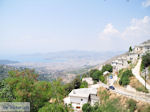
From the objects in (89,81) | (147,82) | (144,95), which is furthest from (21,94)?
(89,81)

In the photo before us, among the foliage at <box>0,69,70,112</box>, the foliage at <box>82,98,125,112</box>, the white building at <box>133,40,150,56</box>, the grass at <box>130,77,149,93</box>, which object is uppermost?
the white building at <box>133,40,150,56</box>

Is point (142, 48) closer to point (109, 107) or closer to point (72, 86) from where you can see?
point (72, 86)

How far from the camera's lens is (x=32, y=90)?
13312 mm

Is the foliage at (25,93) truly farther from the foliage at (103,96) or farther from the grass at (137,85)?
the grass at (137,85)

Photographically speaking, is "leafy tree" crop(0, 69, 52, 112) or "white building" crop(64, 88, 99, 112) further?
"white building" crop(64, 88, 99, 112)

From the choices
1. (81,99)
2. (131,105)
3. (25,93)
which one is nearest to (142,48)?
(131,105)

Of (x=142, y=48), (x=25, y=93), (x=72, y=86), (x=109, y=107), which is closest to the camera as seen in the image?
(x=25, y=93)

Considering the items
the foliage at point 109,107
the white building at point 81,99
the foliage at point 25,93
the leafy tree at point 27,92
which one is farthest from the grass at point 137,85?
the leafy tree at point 27,92

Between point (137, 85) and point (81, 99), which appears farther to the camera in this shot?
point (81, 99)

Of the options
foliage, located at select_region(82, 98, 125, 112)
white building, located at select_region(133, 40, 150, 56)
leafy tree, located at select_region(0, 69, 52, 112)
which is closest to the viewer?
leafy tree, located at select_region(0, 69, 52, 112)

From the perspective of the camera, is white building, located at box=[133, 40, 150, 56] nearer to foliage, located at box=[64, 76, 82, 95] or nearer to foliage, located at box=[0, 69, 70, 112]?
foliage, located at box=[64, 76, 82, 95]

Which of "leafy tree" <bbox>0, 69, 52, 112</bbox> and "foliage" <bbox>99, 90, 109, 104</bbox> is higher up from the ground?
"leafy tree" <bbox>0, 69, 52, 112</bbox>

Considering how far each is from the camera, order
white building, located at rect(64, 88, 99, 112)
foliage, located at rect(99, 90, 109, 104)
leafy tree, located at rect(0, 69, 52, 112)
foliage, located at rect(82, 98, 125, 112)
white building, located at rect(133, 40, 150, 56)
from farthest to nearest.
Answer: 1. white building, located at rect(133, 40, 150, 56)
2. white building, located at rect(64, 88, 99, 112)
3. foliage, located at rect(99, 90, 109, 104)
4. foliage, located at rect(82, 98, 125, 112)
5. leafy tree, located at rect(0, 69, 52, 112)

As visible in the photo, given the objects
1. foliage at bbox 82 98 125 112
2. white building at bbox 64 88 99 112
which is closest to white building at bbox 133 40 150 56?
white building at bbox 64 88 99 112
